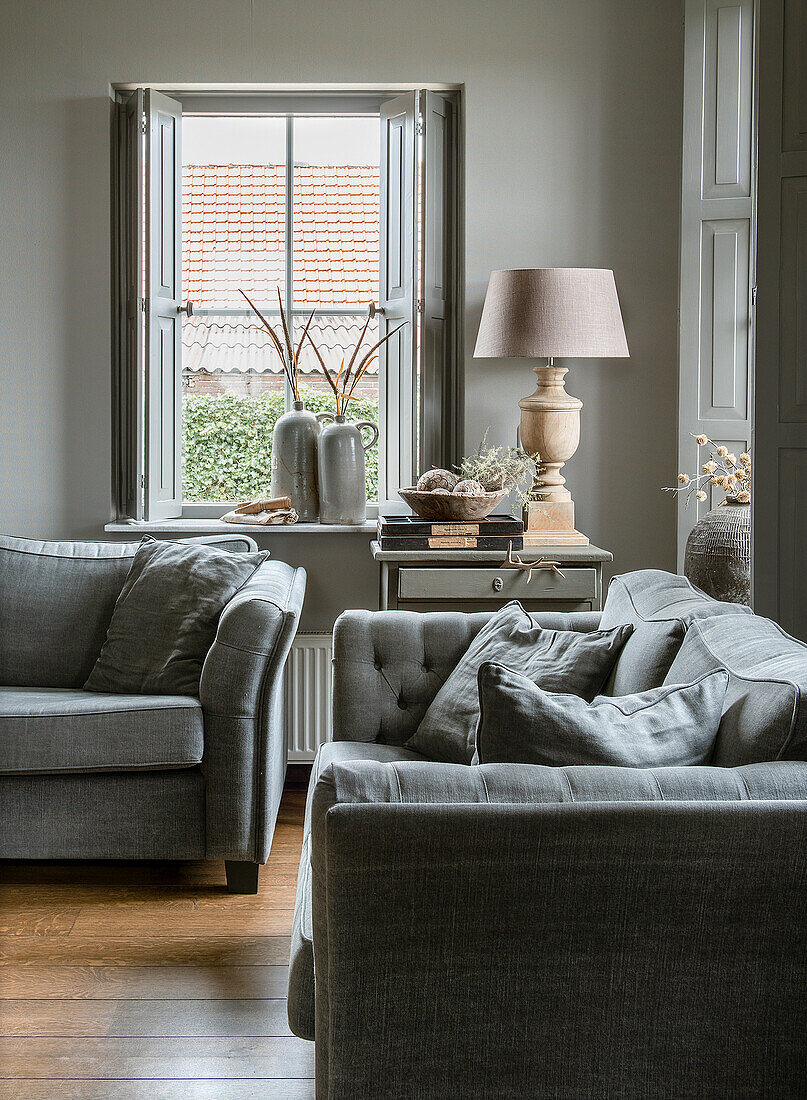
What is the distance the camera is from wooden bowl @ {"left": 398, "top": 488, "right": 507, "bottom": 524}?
3299 millimetres

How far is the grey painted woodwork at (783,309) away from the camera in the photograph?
2.27m

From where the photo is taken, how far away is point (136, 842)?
2.74 metres

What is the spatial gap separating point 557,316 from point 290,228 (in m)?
1.20

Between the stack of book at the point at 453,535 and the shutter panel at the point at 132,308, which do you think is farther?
the shutter panel at the point at 132,308

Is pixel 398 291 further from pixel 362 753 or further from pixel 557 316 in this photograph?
pixel 362 753

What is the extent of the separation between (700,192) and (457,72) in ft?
3.18

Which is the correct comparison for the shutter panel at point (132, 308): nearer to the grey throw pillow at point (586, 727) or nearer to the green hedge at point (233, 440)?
the green hedge at point (233, 440)

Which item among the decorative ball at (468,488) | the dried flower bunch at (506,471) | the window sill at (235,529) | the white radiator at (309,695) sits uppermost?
the dried flower bunch at (506,471)

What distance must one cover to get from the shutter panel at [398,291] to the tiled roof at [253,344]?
189mm

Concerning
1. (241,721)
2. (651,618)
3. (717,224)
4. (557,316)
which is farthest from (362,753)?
(717,224)

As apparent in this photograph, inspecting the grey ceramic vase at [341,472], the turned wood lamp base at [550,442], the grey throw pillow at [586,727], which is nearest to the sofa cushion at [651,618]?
the grey throw pillow at [586,727]

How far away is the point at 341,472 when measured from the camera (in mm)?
3660

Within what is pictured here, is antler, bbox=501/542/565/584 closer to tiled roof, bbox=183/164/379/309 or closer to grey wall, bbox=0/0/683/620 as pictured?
grey wall, bbox=0/0/683/620

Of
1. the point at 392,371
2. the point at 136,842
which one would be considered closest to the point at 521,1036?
the point at 136,842
